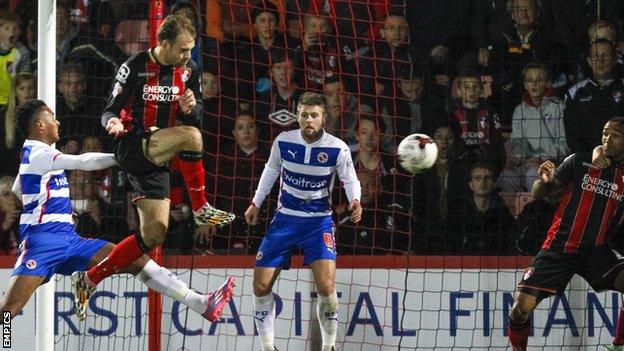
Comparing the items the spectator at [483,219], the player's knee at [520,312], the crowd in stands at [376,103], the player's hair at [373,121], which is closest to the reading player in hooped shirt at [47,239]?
the crowd in stands at [376,103]

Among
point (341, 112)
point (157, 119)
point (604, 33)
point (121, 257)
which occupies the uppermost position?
point (604, 33)

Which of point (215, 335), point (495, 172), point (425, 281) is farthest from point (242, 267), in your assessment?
point (495, 172)

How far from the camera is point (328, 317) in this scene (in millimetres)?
8602

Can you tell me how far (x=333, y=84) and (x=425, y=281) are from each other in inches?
63.7

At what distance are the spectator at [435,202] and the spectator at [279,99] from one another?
1057 mm

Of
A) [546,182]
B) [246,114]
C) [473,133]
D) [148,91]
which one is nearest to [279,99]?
[246,114]

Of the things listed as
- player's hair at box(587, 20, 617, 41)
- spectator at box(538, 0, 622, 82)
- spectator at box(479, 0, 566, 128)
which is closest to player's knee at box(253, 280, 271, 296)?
spectator at box(479, 0, 566, 128)

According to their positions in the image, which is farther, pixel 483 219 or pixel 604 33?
pixel 604 33

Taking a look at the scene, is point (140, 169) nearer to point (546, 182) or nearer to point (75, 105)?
point (75, 105)

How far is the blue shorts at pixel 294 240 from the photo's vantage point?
28.6ft

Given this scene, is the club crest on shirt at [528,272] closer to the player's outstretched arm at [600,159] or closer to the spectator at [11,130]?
the player's outstretched arm at [600,159]

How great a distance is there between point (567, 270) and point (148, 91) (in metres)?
3.01

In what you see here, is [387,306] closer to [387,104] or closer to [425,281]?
[425,281]

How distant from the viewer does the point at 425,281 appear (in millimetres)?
9359
